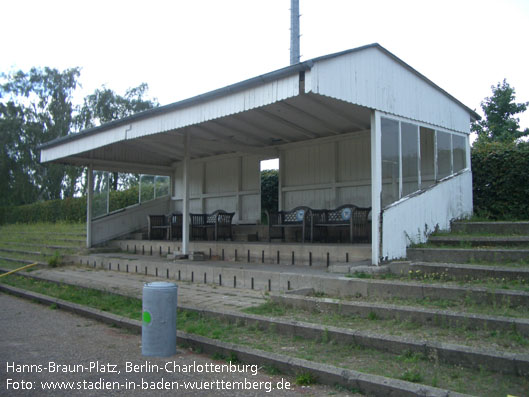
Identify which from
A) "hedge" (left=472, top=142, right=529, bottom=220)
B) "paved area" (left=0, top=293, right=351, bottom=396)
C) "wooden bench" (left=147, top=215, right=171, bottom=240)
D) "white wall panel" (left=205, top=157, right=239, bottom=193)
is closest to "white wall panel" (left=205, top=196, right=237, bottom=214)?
"white wall panel" (left=205, top=157, right=239, bottom=193)

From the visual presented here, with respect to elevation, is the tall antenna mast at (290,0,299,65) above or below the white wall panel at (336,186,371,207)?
above

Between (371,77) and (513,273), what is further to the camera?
(371,77)

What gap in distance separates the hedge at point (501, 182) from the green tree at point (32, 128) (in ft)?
112

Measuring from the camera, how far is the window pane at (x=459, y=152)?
10841mm

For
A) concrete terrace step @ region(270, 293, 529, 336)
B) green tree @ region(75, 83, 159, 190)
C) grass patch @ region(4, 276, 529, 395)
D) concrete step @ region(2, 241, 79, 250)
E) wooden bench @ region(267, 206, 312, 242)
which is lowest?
grass patch @ region(4, 276, 529, 395)

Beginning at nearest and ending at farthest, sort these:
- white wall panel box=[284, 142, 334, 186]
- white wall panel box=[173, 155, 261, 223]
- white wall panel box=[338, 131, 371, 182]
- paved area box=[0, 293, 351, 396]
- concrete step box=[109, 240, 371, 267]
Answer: paved area box=[0, 293, 351, 396] < concrete step box=[109, 240, 371, 267] < white wall panel box=[338, 131, 371, 182] < white wall panel box=[284, 142, 334, 186] < white wall panel box=[173, 155, 261, 223]

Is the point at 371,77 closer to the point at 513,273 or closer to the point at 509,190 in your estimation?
the point at 513,273

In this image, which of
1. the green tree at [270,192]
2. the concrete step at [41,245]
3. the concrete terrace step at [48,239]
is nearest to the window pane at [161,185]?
the concrete terrace step at [48,239]

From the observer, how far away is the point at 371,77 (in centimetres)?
831

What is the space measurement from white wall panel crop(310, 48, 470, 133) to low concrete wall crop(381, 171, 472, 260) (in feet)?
5.03

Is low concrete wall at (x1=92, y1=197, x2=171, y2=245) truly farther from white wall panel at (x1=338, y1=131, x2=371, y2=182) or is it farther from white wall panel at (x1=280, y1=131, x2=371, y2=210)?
white wall panel at (x1=338, y1=131, x2=371, y2=182)

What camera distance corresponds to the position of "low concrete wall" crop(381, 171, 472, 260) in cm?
804

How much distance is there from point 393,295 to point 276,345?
2.15 m

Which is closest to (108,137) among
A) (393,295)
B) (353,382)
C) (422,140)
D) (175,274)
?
(175,274)
